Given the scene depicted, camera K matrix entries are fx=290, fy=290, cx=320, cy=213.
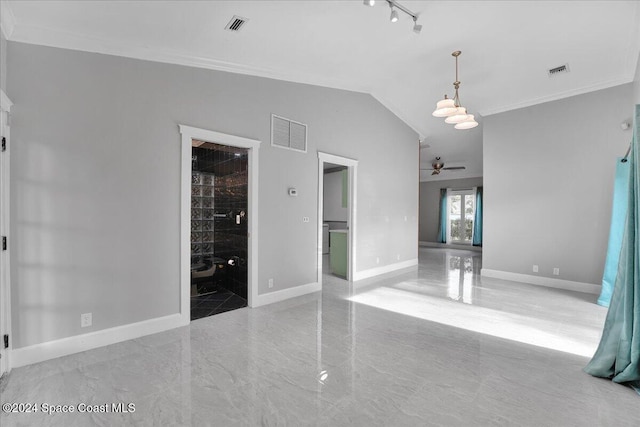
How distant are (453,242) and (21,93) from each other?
11.3 metres

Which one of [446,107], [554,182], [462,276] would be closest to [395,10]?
[446,107]

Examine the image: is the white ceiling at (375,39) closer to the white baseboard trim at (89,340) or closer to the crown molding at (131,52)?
the crown molding at (131,52)

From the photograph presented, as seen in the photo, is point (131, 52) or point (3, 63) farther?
point (131, 52)

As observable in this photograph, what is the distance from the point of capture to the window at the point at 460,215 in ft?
34.3

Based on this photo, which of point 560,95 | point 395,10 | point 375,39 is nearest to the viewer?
point 395,10

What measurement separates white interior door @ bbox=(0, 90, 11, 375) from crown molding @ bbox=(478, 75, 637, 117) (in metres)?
6.95

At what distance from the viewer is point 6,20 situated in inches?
90.0

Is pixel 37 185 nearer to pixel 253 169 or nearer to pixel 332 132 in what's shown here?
pixel 253 169

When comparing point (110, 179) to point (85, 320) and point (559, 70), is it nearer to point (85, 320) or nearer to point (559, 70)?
point (85, 320)

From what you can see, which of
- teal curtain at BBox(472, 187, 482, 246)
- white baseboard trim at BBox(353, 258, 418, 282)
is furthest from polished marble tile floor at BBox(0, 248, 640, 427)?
teal curtain at BBox(472, 187, 482, 246)

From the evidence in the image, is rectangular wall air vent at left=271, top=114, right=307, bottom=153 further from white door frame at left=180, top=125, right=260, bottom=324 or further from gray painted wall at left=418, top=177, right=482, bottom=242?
gray painted wall at left=418, top=177, right=482, bottom=242

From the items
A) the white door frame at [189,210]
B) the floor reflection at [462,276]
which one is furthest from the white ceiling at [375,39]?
the floor reflection at [462,276]

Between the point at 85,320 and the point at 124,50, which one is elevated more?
the point at 124,50

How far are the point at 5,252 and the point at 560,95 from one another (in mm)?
7557
